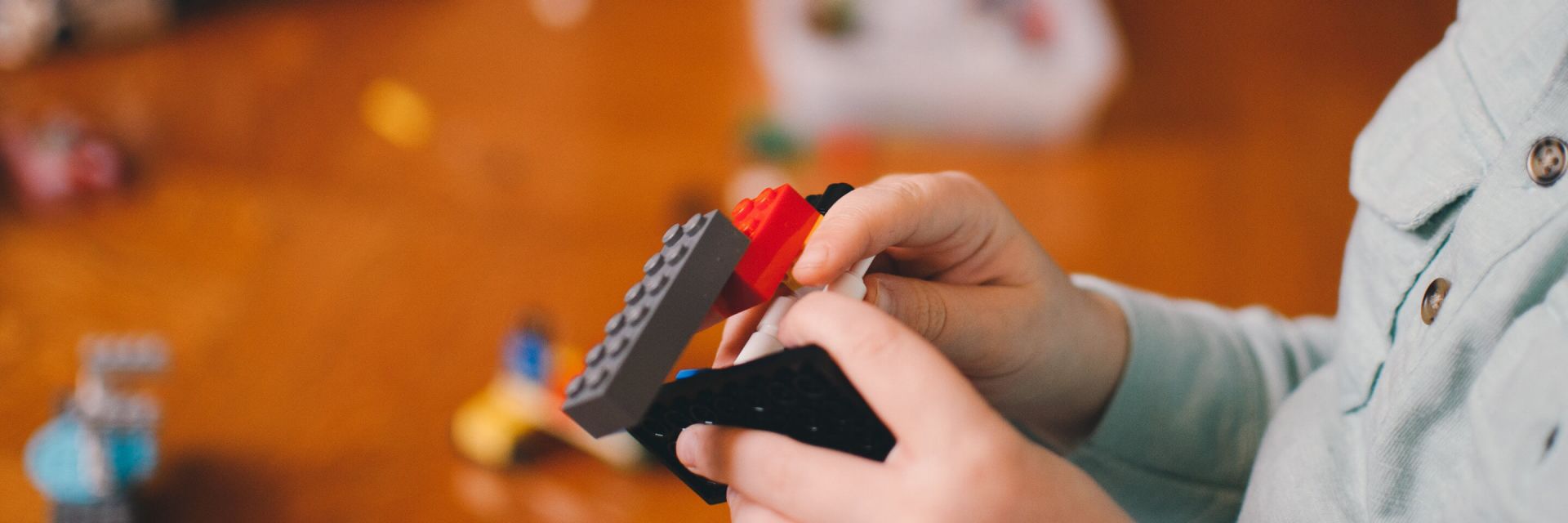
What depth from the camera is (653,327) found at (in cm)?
37

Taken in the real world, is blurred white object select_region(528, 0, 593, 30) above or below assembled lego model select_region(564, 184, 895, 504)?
above

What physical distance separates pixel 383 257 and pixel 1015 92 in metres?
0.67

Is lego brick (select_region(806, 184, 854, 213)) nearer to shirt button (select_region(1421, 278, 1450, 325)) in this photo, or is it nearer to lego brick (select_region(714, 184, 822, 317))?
lego brick (select_region(714, 184, 822, 317))

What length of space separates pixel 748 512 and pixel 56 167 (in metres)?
0.88

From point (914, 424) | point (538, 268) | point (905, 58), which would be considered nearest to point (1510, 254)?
point (914, 424)

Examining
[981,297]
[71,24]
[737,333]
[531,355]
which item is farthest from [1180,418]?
[71,24]

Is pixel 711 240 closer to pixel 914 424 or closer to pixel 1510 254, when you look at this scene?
pixel 914 424

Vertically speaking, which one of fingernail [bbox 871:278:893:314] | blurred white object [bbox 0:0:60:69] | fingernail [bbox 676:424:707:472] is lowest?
fingernail [bbox 676:424:707:472]

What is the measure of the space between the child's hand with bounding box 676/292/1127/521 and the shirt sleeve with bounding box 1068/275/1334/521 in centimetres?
20

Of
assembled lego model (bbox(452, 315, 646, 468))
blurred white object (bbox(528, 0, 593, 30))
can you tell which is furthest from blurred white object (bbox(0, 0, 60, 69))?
assembled lego model (bbox(452, 315, 646, 468))

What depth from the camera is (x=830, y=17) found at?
1.23 m

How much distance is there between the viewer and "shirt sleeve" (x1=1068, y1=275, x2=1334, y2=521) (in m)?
0.56

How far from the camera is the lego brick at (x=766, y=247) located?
1.31 ft

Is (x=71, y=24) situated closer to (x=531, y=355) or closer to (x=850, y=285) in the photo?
(x=531, y=355)
